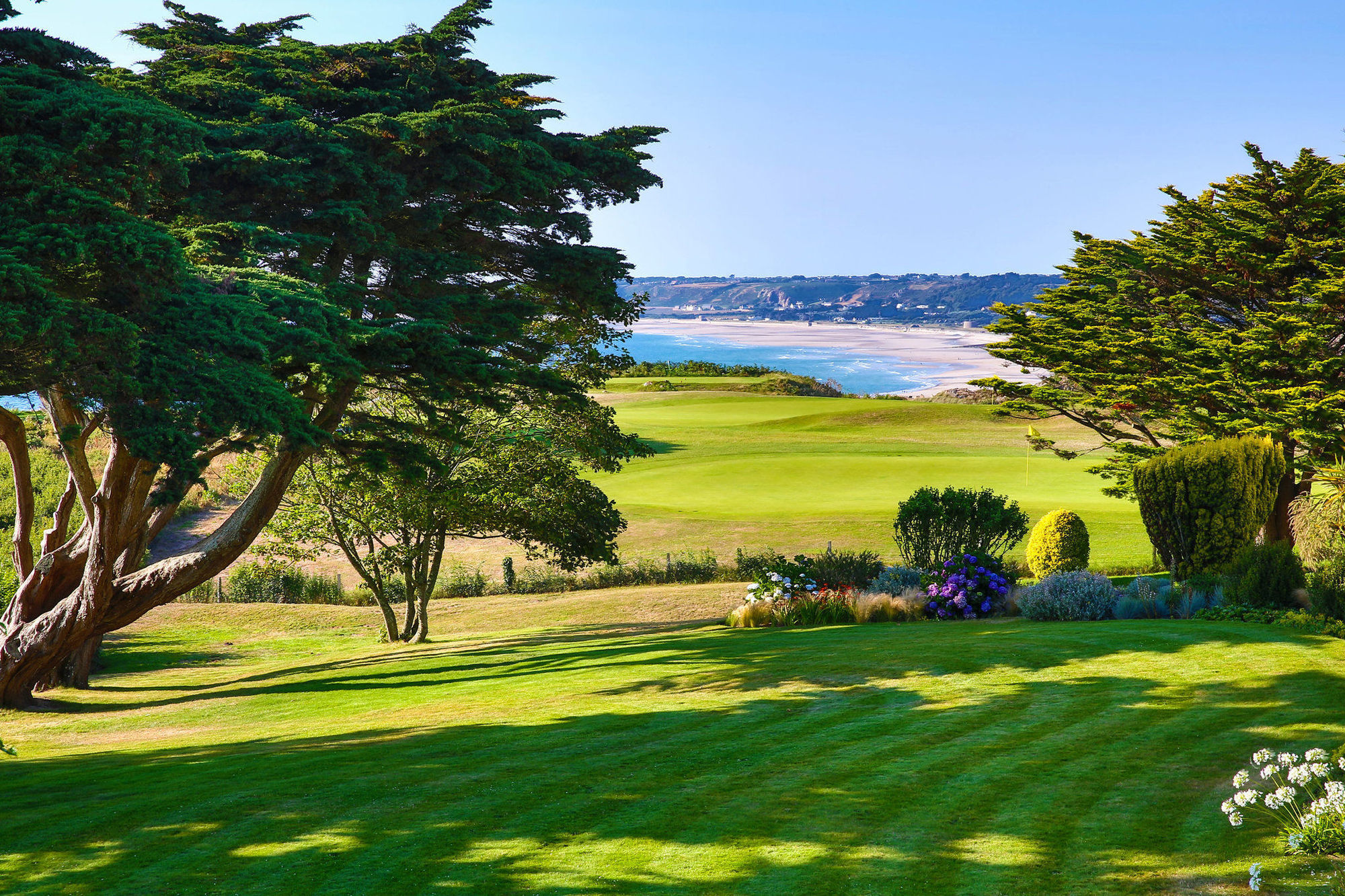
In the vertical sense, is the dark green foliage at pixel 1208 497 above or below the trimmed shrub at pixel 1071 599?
above

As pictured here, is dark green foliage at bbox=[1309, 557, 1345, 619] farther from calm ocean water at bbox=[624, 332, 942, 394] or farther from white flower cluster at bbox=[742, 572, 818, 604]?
calm ocean water at bbox=[624, 332, 942, 394]

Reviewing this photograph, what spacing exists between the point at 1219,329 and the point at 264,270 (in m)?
21.3

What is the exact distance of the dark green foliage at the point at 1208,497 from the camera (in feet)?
51.4

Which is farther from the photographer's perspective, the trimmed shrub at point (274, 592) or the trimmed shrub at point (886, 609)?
the trimmed shrub at point (274, 592)

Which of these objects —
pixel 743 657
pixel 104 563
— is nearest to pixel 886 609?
pixel 743 657

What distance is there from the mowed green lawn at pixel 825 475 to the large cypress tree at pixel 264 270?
11.1 meters

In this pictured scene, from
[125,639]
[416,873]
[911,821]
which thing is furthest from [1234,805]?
[125,639]

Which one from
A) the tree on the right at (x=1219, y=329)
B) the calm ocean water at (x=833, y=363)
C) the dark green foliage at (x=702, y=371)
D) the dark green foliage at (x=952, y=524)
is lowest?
the dark green foliage at (x=952, y=524)

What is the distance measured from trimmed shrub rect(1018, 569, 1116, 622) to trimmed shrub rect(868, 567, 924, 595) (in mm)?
2720

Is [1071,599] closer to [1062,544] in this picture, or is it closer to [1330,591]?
[1330,591]

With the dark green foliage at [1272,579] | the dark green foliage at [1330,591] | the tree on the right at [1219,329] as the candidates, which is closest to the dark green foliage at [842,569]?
the dark green foliage at [1272,579]

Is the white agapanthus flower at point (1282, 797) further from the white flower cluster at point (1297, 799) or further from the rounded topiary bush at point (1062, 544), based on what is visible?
the rounded topiary bush at point (1062, 544)

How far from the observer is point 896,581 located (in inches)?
704

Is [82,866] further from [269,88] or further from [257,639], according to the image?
[257,639]
